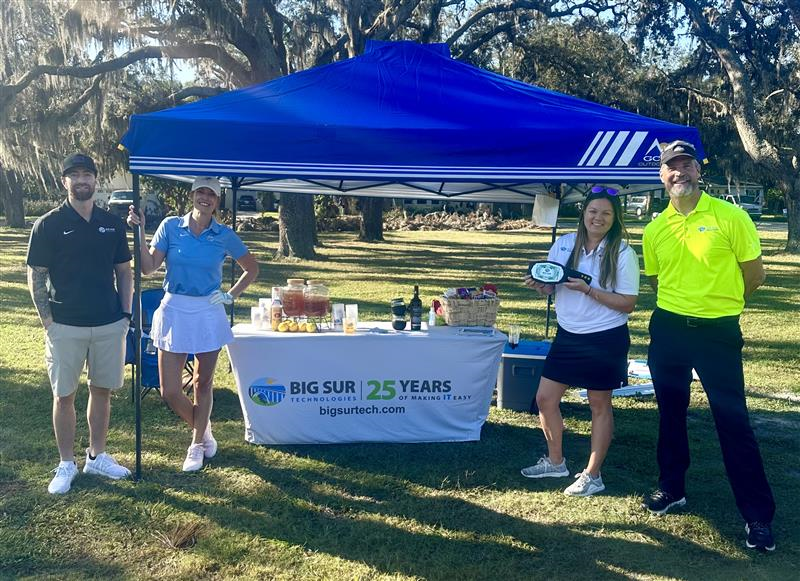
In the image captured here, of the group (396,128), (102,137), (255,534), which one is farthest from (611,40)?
(255,534)

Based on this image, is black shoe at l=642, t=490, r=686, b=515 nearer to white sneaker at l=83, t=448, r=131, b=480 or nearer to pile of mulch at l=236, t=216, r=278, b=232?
white sneaker at l=83, t=448, r=131, b=480

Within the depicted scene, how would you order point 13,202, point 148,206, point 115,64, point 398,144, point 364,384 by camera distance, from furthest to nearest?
point 148,206 < point 13,202 < point 115,64 < point 364,384 < point 398,144

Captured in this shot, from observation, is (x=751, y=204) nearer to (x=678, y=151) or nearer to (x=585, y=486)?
(x=585, y=486)

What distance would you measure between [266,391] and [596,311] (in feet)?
7.04

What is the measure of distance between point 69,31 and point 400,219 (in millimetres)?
21472

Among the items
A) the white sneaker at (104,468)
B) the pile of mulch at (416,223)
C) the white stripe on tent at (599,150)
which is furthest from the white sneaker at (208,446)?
the pile of mulch at (416,223)

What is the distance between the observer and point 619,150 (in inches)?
162

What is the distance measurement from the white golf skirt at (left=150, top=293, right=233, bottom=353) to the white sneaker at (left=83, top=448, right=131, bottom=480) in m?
0.75

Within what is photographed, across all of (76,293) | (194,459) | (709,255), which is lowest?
(194,459)

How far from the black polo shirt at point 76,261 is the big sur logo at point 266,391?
1065 millimetres

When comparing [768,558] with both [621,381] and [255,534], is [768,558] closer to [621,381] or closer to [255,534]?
[621,381]

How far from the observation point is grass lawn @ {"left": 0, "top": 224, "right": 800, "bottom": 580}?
3273 millimetres

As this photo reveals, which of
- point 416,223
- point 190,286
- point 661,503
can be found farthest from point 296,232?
point 416,223

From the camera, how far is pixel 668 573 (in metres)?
3.25
